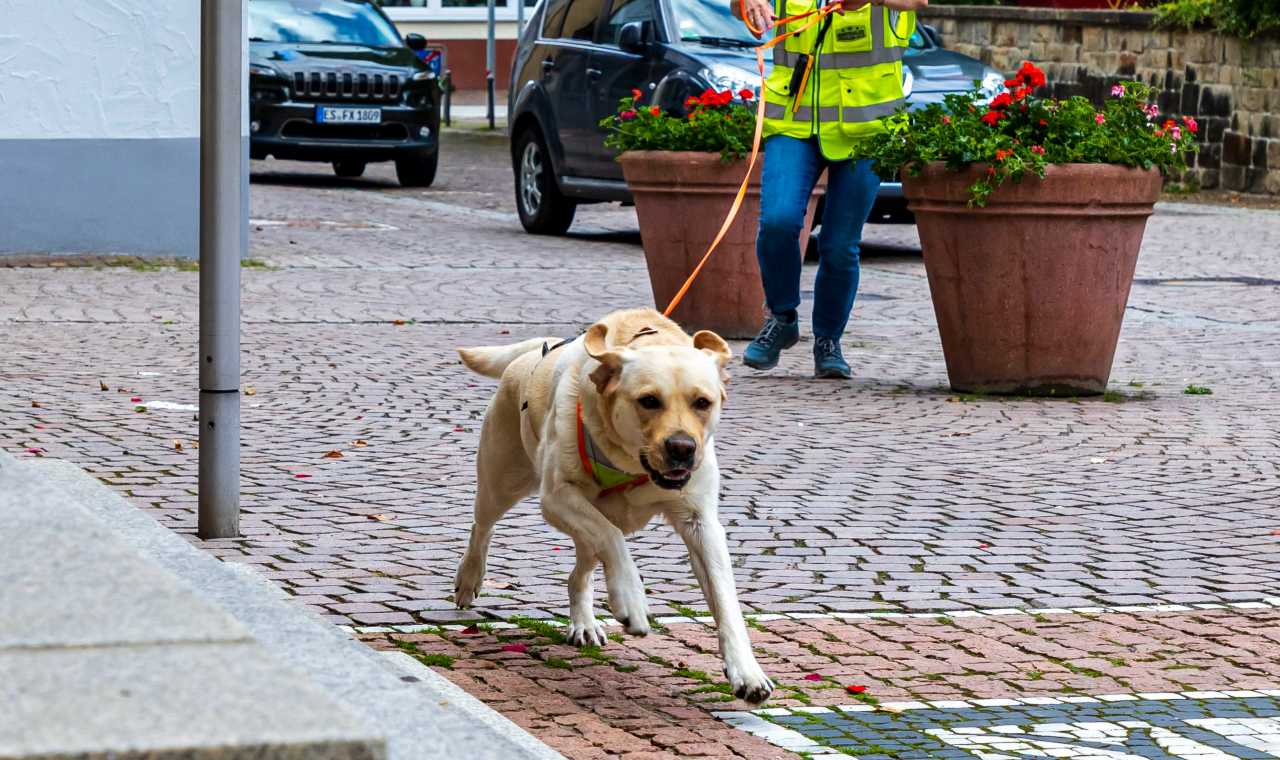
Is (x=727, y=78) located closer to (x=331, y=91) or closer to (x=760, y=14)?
(x=760, y=14)

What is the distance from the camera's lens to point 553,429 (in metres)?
4.63

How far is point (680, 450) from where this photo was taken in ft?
14.1

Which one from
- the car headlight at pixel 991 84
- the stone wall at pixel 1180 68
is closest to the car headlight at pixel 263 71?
the car headlight at pixel 991 84

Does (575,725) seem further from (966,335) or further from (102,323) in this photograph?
(102,323)

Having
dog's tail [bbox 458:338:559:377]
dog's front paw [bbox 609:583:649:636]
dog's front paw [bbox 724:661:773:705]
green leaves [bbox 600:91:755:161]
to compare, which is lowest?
dog's front paw [bbox 724:661:773:705]

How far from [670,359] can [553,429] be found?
324 millimetres

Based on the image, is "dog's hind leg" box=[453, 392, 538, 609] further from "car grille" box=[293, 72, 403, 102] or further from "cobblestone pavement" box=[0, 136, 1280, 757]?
"car grille" box=[293, 72, 403, 102]

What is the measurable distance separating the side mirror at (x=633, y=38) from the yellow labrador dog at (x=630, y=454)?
10.0m

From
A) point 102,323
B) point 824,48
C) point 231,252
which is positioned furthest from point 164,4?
point 231,252

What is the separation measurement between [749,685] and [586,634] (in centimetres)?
77

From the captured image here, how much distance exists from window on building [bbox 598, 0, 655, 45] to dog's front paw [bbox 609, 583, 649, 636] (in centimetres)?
1093

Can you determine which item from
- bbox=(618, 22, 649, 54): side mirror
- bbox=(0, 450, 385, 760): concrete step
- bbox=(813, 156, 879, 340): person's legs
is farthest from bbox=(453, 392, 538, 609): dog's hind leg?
bbox=(618, 22, 649, 54): side mirror

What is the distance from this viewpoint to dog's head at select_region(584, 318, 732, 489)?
14.2 ft

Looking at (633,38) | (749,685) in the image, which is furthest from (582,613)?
(633,38)
